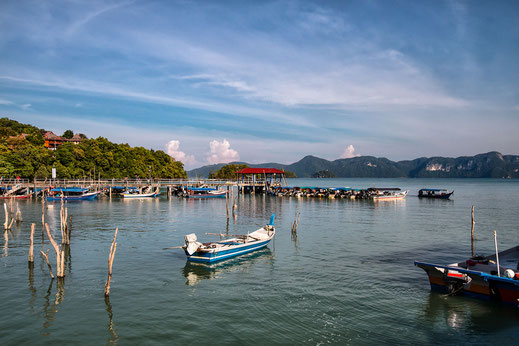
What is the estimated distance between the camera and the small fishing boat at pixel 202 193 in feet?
306

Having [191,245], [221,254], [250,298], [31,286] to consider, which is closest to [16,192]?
[31,286]

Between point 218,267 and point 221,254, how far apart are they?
3.64 feet

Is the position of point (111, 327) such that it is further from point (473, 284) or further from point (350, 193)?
point (350, 193)

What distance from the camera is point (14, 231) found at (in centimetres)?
3728

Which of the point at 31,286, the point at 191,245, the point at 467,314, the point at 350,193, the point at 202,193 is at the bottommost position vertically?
the point at 467,314

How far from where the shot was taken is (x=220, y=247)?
2625cm

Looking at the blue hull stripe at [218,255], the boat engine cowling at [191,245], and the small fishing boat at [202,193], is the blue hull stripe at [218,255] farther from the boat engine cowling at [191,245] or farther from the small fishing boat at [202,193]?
Result: the small fishing boat at [202,193]

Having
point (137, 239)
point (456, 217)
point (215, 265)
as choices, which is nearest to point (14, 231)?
point (137, 239)

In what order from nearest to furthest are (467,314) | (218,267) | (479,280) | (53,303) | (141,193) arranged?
(467,314) → (53,303) → (479,280) → (218,267) → (141,193)

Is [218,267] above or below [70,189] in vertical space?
below

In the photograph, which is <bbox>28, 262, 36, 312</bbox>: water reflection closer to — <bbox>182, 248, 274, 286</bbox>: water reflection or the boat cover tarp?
<bbox>182, 248, 274, 286</bbox>: water reflection

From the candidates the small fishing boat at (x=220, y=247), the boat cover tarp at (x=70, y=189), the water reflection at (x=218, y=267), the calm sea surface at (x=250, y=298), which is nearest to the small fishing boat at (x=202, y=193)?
the boat cover tarp at (x=70, y=189)

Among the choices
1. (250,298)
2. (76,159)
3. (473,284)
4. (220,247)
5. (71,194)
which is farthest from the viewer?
(76,159)

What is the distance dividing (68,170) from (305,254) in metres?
95.0
